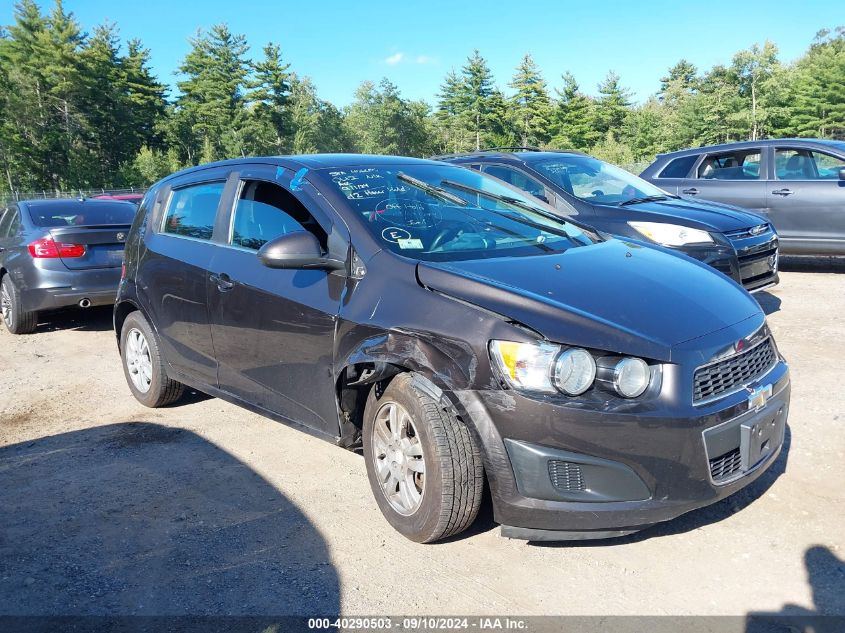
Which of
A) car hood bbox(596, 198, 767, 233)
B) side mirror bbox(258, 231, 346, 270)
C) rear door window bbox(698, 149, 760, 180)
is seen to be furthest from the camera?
rear door window bbox(698, 149, 760, 180)

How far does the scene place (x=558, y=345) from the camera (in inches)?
112

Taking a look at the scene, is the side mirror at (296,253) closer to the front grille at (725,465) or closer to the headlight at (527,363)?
the headlight at (527,363)

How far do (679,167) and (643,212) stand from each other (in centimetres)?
388

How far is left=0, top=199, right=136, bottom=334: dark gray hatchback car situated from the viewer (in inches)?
324

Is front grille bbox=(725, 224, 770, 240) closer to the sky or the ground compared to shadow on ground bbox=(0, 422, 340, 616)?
closer to the sky

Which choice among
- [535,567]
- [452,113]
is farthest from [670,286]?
[452,113]

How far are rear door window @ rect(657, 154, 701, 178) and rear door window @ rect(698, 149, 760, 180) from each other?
0.47ft

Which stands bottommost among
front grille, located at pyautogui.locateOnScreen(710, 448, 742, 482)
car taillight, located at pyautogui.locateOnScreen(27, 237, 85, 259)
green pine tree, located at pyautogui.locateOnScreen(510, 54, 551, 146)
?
front grille, located at pyautogui.locateOnScreen(710, 448, 742, 482)

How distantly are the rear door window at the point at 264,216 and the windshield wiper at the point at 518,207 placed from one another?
2.93 feet

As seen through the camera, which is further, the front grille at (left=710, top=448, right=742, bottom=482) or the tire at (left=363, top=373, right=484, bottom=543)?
the tire at (left=363, top=373, right=484, bottom=543)

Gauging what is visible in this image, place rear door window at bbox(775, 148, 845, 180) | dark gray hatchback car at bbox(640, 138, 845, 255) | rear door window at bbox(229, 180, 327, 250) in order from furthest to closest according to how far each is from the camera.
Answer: rear door window at bbox(775, 148, 845, 180) < dark gray hatchback car at bbox(640, 138, 845, 255) < rear door window at bbox(229, 180, 327, 250)

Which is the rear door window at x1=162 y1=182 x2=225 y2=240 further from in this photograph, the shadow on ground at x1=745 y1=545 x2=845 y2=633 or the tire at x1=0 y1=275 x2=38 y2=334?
the tire at x1=0 y1=275 x2=38 y2=334

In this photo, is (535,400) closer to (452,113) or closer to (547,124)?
(547,124)

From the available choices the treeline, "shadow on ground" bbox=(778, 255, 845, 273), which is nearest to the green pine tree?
the treeline
